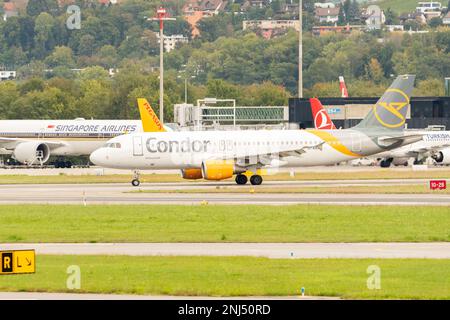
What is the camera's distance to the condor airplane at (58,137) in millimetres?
109062

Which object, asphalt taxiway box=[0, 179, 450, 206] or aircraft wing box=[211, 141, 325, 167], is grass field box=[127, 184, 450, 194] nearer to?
asphalt taxiway box=[0, 179, 450, 206]

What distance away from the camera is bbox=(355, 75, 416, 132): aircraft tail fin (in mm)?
79938

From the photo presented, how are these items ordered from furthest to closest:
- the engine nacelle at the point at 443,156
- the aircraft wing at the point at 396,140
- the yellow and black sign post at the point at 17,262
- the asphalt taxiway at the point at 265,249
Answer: the engine nacelle at the point at 443,156
the aircraft wing at the point at 396,140
the asphalt taxiway at the point at 265,249
the yellow and black sign post at the point at 17,262

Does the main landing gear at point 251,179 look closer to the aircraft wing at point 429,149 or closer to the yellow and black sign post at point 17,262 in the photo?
the aircraft wing at point 429,149

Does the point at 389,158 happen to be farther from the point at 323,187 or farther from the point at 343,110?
the point at 323,187

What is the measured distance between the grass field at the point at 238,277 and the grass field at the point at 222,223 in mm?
6202

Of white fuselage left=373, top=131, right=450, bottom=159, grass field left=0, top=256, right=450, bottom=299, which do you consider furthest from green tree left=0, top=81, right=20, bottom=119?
grass field left=0, top=256, right=450, bottom=299

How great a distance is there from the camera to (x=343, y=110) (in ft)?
412

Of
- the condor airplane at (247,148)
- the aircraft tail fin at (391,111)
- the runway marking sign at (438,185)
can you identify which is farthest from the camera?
the aircraft tail fin at (391,111)

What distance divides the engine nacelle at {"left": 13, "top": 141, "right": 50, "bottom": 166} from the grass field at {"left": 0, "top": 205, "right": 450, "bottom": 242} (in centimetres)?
5217

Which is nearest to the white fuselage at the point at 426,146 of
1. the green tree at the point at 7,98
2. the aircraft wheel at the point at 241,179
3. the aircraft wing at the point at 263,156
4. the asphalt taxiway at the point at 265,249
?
the aircraft wing at the point at 263,156
